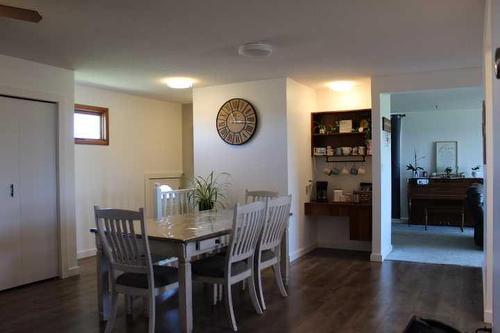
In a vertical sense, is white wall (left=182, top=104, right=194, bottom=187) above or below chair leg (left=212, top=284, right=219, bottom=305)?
above

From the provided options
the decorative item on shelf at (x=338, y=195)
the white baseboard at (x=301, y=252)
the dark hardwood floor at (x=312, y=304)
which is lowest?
the dark hardwood floor at (x=312, y=304)

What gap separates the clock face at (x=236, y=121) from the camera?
5535 millimetres

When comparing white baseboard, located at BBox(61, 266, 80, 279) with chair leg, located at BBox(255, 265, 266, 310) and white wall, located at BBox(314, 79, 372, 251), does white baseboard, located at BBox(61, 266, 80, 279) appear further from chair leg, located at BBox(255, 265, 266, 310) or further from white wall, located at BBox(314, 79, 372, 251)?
white wall, located at BBox(314, 79, 372, 251)

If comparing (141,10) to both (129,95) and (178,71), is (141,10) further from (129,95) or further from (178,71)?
(129,95)

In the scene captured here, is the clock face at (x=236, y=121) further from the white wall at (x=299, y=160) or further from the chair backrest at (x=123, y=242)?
the chair backrest at (x=123, y=242)

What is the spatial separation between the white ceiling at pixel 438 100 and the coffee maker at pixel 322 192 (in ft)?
5.65

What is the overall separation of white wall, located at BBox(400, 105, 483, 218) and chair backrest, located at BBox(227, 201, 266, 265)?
245 inches

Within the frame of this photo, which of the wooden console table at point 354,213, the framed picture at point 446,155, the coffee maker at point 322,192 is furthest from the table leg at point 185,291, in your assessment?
the framed picture at point 446,155

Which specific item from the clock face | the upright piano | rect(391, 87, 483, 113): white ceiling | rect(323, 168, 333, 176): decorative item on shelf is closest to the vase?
the clock face

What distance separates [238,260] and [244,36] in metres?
1.80

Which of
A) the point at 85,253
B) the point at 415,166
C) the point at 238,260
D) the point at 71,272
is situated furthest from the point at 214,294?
the point at 415,166

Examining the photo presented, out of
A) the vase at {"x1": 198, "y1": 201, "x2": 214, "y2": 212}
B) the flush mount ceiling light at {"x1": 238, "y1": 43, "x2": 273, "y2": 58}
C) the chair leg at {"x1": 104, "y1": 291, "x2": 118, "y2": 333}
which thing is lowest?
the chair leg at {"x1": 104, "y1": 291, "x2": 118, "y2": 333}

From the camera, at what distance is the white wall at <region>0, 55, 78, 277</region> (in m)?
4.36

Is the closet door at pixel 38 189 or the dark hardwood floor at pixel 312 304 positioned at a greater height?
the closet door at pixel 38 189
